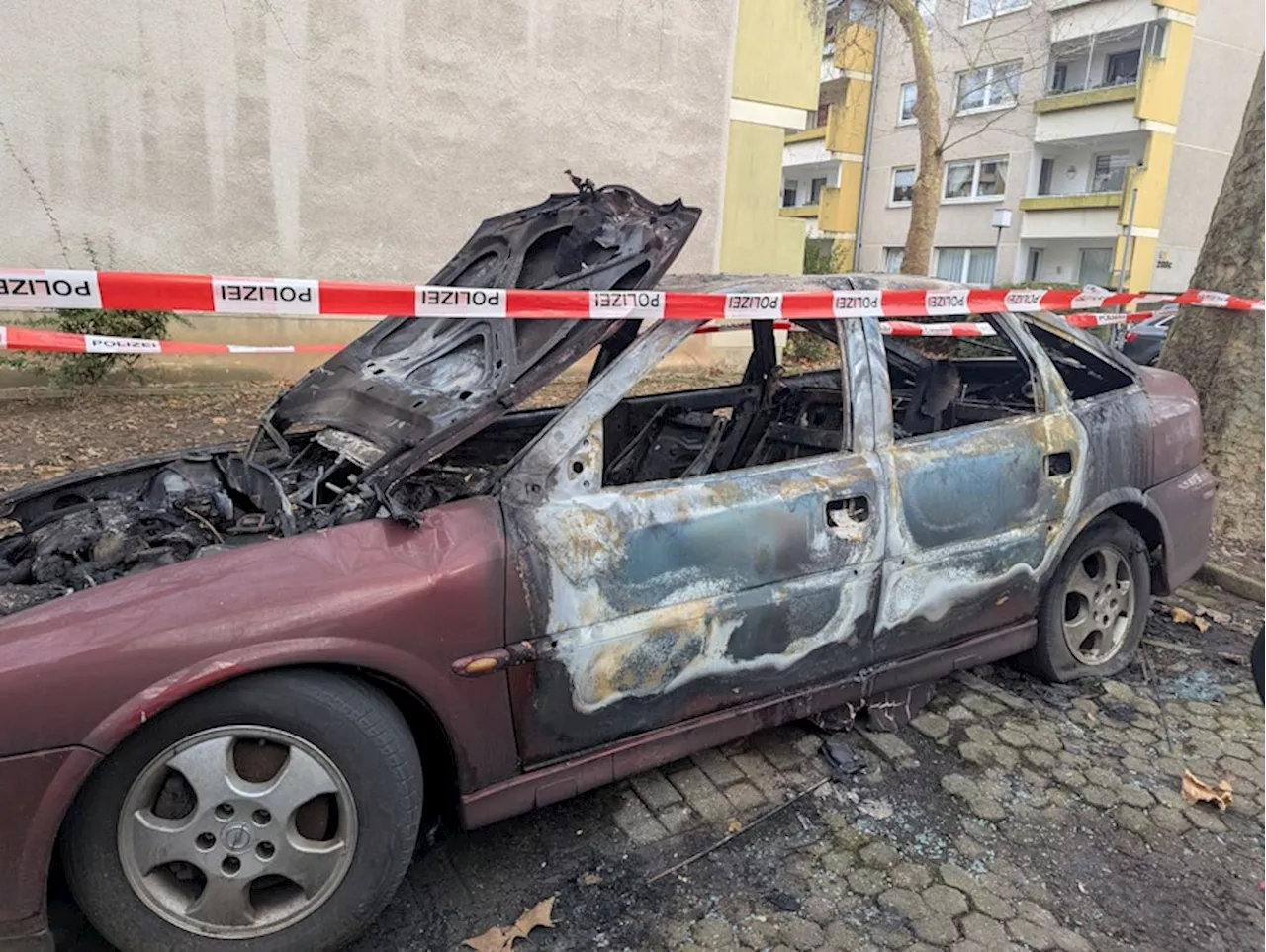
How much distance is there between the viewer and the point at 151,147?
28.7 ft

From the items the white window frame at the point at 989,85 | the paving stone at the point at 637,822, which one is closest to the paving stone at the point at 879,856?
the paving stone at the point at 637,822

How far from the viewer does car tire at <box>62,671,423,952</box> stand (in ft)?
6.38

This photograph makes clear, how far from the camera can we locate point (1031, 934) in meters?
2.35

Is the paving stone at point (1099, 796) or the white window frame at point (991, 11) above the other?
the white window frame at point (991, 11)

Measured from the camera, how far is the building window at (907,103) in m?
30.1

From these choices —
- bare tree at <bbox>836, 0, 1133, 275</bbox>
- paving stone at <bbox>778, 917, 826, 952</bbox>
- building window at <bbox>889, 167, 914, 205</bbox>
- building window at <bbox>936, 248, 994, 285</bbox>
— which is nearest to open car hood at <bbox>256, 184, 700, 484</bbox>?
paving stone at <bbox>778, 917, 826, 952</bbox>

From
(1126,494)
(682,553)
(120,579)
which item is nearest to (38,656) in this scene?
(120,579)

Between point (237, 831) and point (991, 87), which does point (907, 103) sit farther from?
point (237, 831)

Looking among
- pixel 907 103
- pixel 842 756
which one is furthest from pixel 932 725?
pixel 907 103

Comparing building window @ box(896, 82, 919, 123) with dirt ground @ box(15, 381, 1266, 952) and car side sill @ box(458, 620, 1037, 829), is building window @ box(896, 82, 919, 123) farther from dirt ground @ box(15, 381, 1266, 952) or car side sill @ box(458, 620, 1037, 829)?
car side sill @ box(458, 620, 1037, 829)

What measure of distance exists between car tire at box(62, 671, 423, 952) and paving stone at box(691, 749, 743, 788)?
1.15 meters

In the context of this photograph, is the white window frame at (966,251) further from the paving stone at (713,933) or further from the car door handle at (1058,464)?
the paving stone at (713,933)

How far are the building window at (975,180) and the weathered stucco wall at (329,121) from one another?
19898 mm

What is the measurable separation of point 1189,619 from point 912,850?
2617 mm
